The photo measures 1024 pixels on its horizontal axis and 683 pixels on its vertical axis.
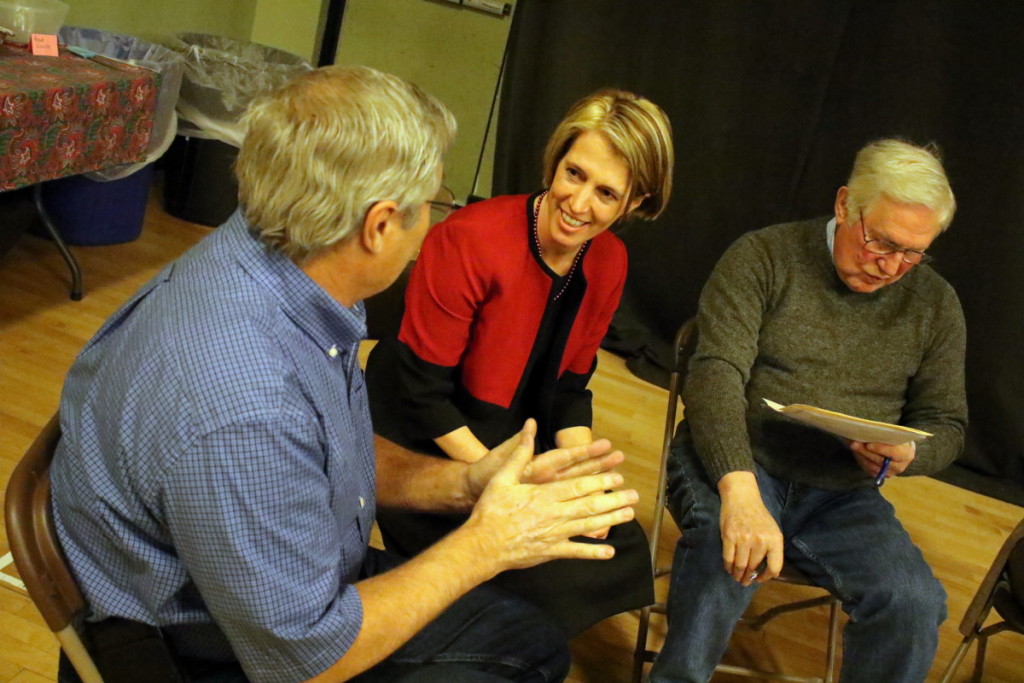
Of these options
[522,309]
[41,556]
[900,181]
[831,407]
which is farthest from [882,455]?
[41,556]

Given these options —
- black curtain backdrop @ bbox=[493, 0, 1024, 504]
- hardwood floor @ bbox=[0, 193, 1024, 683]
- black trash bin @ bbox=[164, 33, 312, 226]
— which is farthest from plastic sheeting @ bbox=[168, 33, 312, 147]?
black curtain backdrop @ bbox=[493, 0, 1024, 504]

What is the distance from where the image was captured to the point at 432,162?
112cm

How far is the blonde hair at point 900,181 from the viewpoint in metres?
1.91

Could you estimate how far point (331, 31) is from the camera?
498cm

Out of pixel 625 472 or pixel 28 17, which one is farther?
pixel 625 472

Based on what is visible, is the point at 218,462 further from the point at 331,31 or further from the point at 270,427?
the point at 331,31

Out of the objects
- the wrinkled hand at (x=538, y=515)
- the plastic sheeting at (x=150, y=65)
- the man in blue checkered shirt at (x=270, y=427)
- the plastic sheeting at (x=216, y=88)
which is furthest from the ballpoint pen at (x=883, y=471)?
the plastic sheeting at (x=216, y=88)

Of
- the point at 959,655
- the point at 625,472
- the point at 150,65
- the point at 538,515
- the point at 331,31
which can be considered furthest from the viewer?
the point at 331,31

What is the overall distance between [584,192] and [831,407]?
0.72 metres

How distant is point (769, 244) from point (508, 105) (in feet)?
6.91

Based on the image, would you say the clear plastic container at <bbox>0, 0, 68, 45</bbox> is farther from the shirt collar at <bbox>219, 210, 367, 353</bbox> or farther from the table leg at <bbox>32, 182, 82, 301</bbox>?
the shirt collar at <bbox>219, 210, 367, 353</bbox>

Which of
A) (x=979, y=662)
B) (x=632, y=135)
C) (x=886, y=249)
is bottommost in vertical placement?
(x=979, y=662)

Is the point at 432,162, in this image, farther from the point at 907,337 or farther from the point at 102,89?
the point at 102,89

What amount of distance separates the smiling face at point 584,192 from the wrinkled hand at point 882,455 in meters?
0.71
